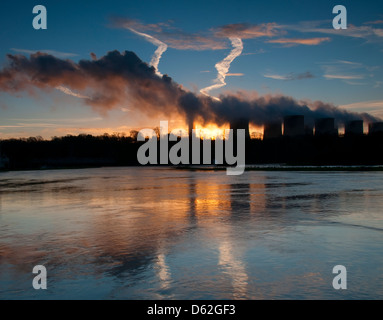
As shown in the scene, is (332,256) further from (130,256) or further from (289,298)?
(130,256)

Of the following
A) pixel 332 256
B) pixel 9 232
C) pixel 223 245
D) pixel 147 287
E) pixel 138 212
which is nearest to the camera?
pixel 147 287

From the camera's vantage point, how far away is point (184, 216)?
1736 centimetres

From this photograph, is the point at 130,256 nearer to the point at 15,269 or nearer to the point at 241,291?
the point at 15,269

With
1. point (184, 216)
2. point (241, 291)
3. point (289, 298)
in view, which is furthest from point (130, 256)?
point (184, 216)

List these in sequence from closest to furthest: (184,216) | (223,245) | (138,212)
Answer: (223,245)
(184,216)
(138,212)

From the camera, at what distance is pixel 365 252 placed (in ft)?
34.4

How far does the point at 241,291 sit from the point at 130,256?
3607 millimetres

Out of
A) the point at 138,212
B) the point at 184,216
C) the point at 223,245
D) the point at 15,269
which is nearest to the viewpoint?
the point at 15,269

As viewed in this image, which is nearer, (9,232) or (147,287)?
(147,287)

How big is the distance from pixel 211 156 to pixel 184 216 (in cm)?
17844

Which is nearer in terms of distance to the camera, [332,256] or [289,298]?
[289,298]
